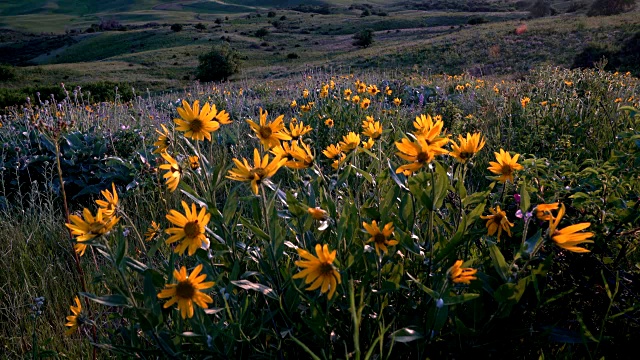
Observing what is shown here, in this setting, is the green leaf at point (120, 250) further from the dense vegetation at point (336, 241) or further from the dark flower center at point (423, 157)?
the dark flower center at point (423, 157)

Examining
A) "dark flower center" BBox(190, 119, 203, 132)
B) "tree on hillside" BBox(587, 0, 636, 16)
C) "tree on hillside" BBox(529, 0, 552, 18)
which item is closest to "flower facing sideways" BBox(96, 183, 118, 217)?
"dark flower center" BBox(190, 119, 203, 132)

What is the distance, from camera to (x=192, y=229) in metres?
1.18

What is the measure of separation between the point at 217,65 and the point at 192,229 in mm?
32378

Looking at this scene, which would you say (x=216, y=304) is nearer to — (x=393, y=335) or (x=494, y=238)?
(x=393, y=335)

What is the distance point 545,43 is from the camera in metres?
22.2

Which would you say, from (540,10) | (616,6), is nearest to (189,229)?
(616,6)

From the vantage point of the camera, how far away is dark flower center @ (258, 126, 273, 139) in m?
1.49

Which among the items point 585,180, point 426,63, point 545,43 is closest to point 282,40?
point 426,63

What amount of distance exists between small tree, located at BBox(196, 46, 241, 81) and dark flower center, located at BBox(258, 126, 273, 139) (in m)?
31.5

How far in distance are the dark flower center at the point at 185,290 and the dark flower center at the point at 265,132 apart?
0.58m

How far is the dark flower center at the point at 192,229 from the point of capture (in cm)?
117

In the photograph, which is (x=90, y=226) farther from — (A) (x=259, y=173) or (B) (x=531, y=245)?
(B) (x=531, y=245)

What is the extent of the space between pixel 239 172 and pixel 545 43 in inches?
989

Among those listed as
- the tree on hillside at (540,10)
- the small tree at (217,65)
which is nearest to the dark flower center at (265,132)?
the small tree at (217,65)
